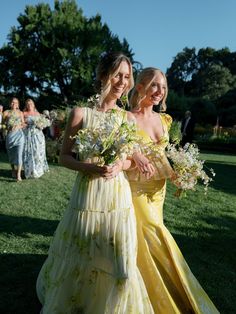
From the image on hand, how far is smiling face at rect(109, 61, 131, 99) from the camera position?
10.1 feet

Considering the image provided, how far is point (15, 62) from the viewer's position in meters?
45.5

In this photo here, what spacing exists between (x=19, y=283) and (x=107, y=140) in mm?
2508

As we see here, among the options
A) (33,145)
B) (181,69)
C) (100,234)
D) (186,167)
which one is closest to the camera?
(100,234)

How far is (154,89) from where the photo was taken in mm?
3736

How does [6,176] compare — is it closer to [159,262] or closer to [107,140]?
[159,262]

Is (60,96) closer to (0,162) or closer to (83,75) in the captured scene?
(83,75)

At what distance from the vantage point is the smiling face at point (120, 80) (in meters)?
3.09

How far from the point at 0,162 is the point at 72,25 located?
3389 cm

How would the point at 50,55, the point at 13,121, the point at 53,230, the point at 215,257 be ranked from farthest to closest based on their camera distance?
the point at 50,55, the point at 13,121, the point at 53,230, the point at 215,257

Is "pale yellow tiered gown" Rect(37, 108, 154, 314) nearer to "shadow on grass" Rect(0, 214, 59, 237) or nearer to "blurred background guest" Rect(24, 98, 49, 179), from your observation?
"shadow on grass" Rect(0, 214, 59, 237)

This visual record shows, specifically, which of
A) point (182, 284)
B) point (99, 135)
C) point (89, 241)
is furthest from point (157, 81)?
point (182, 284)

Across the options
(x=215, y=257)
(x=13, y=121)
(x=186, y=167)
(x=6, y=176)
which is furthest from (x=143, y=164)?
(x=6, y=176)

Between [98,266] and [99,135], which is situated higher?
[99,135]

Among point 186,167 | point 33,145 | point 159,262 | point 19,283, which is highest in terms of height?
point 186,167
